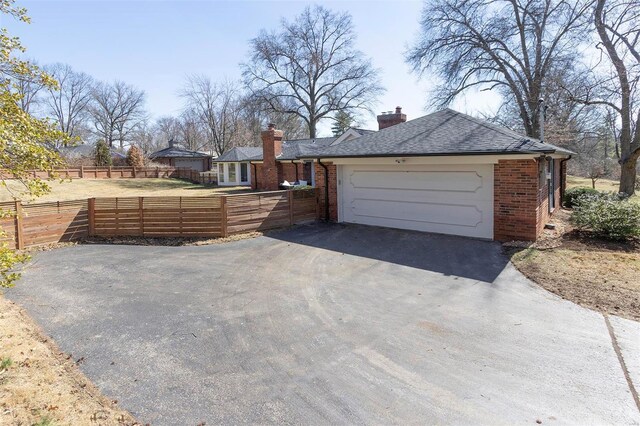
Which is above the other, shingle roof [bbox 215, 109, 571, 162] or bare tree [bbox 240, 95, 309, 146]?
bare tree [bbox 240, 95, 309, 146]

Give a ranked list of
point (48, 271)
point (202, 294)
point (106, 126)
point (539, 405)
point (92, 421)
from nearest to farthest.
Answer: point (92, 421) → point (539, 405) → point (202, 294) → point (48, 271) → point (106, 126)

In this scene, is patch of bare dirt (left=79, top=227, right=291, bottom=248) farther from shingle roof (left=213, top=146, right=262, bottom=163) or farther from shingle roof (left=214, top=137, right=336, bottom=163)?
shingle roof (left=213, top=146, right=262, bottom=163)

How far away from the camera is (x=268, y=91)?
1590 inches

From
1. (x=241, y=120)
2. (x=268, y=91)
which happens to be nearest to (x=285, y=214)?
(x=268, y=91)

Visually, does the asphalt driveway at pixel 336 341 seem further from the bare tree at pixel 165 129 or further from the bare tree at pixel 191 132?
the bare tree at pixel 165 129

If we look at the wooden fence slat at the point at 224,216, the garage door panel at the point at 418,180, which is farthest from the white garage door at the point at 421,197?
the wooden fence slat at the point at 224,216

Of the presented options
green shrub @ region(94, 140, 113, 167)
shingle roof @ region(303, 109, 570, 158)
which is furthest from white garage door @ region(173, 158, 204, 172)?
shingle roof @ region(303, 109, 570, 158)

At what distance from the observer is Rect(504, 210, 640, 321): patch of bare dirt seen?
568 centimetres

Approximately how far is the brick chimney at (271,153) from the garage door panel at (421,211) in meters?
13.3

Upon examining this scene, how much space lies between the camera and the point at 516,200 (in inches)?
354

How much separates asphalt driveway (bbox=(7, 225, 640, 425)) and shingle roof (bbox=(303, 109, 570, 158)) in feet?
8.94

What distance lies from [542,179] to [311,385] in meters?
9.63

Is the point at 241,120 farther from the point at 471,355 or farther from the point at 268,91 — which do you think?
the point at 471,355

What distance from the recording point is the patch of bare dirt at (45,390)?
3.06 metres
